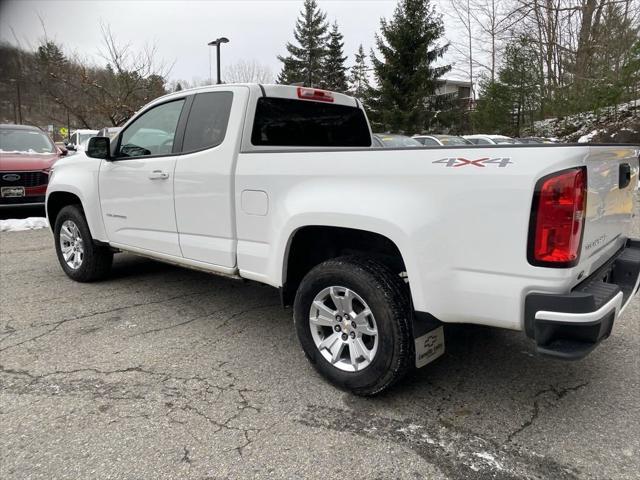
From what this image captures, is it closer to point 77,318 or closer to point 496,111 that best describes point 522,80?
point 496,111

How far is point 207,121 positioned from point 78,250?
8.19ft

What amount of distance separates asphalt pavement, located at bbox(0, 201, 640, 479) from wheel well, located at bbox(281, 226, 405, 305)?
0.62 m

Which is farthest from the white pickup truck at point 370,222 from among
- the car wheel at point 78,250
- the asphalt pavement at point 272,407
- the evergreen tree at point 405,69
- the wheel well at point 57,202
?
the evergreen tree at point 405,69

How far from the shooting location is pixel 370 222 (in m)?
2.66

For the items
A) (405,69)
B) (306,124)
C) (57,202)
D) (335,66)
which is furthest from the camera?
(335,66)

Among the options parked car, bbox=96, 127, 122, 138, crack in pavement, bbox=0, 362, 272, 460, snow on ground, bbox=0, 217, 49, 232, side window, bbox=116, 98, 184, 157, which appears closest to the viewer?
crack in pavement, bbox=0, 362, 272, 460

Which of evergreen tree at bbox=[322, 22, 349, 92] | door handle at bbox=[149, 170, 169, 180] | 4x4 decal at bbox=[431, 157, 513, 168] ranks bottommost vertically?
door handle at bbox=[149, 170, 169, 180]

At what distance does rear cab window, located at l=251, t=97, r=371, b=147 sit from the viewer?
12.2 feet

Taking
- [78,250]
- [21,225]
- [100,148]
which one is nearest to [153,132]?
[100,148]

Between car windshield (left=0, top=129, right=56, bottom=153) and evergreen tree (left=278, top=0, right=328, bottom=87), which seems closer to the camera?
car windshield (left=0, top=129, right=56, bottom=153)

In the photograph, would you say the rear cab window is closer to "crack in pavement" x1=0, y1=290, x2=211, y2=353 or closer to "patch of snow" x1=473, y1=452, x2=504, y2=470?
"crack in pavement" x1=0, y1=290, x2=211, y2=353

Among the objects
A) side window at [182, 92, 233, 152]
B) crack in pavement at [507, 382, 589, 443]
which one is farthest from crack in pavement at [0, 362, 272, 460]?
side window at [182, 92, 233, 152]

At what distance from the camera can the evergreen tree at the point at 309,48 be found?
158 ft

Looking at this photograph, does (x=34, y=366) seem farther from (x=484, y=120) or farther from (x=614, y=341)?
(x=484, y=120)
